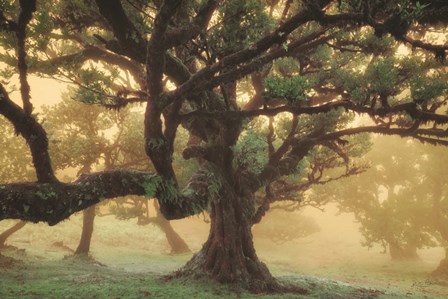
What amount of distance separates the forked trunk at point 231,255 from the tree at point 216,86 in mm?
37

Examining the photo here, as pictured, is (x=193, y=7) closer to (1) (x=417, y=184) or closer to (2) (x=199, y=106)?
(2) (x=199, y=106)

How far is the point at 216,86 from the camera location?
7.56 meters

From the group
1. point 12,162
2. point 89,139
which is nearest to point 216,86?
point 89,139

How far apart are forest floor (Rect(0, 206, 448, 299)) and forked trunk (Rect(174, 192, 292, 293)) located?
0.68 meters

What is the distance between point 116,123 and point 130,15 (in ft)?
48.2

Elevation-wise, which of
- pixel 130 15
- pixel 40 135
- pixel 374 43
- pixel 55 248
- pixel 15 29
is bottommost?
pixel 55 248

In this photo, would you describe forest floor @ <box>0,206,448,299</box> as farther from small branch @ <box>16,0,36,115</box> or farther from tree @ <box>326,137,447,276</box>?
small branch @ <box>16,0,36,115</box>

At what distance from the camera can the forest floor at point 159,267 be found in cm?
1016

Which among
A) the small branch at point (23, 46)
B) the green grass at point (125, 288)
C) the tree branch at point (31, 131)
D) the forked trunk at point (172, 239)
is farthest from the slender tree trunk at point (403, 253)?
the small branch at point (23, 46)

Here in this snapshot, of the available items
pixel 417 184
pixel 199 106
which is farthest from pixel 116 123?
pixel 417 184

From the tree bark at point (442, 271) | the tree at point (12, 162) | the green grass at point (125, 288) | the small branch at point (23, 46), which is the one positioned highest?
the tree at point (12, 162)

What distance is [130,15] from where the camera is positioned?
786 cm

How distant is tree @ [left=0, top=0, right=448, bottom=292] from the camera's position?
611 cm

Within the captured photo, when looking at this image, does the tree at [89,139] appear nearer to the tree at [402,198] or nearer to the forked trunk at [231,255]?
the forked trunk at [231,255]
